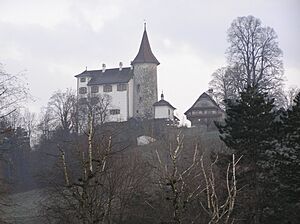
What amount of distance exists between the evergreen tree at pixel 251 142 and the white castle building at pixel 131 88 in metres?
39.7

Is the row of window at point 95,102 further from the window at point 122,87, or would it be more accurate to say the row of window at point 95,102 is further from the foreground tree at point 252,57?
the foreground tree at point 252,57

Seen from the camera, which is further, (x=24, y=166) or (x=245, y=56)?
(x=24, y=166)

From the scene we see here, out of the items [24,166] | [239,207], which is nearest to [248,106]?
[239,207]

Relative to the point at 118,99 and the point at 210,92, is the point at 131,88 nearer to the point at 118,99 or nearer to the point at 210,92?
the point at 118,99

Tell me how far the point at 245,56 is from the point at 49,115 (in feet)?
67.3

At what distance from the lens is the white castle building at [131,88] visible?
2448 inches

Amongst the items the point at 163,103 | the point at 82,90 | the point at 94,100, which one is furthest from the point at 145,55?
the point at 94,100

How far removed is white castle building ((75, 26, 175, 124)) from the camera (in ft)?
204

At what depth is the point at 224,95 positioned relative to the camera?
46750 millimetres

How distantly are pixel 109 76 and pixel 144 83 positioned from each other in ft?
16.9

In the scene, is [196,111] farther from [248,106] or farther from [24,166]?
[248,106]

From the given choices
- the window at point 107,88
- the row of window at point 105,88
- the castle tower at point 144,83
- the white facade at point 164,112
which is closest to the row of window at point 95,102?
the castle tower at point 144,83

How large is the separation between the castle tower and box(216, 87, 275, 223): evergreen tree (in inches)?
1612

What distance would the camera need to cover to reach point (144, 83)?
65.1 metres
